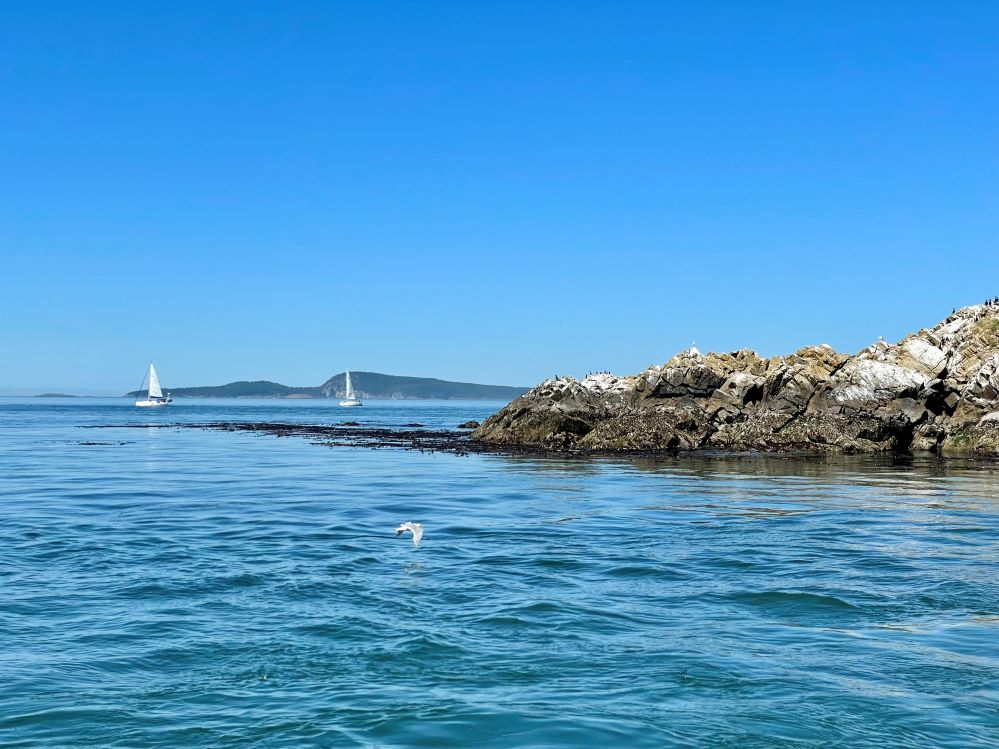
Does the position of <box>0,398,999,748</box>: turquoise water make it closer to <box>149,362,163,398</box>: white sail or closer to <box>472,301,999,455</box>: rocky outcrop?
<box>472,301,999,455</box>: rocky outcrop

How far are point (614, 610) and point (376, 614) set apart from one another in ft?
12.0

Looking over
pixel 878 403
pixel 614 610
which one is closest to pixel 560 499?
pixel 614 610

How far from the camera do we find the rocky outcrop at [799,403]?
50.7 meters

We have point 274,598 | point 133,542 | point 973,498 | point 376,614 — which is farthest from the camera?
point 973,498

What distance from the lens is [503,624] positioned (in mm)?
13039

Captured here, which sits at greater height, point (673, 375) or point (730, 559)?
point (673, 375)

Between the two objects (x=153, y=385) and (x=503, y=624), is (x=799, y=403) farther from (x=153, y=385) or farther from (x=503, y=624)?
(x=153, y=385)

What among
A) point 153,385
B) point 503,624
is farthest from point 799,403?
point 153,385

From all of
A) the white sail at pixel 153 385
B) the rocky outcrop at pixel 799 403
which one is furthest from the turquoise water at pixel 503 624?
the white sail at pixel 153 385

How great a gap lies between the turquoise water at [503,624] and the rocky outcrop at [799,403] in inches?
965

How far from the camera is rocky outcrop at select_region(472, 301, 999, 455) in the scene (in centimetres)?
5069

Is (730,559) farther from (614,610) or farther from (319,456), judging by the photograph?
(319,456)

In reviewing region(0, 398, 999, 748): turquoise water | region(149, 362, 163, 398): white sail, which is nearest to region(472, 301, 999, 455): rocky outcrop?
region(0, 398, 999, 748): turquoise water

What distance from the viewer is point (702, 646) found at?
466 inches
